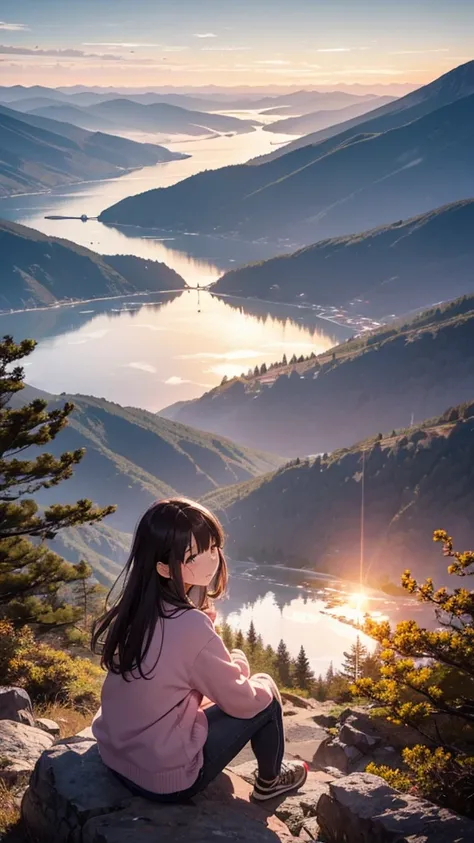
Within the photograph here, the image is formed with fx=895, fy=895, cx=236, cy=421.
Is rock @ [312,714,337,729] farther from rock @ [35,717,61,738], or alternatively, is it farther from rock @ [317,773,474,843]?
rock @ [317,773,474,843]

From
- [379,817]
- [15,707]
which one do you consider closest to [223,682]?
[379,817]

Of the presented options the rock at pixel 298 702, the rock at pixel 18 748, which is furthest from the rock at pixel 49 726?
the rock at pixel 298 702

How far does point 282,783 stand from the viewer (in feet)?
31.1

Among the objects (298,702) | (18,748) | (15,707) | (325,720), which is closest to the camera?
(18,748)

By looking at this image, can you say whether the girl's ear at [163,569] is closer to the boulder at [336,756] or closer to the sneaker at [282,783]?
the sneaker at [282,783]

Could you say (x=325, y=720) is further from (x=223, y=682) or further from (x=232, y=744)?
(x=223, y=682)

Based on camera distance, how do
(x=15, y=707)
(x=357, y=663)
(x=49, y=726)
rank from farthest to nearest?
1. (x=357, y=663)
2. (x=49, y=726)
3. (x=15, y=707)

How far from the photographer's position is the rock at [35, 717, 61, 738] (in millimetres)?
13230

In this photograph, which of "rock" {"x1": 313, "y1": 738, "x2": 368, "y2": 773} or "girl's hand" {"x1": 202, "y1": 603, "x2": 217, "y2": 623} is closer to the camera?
"girl's hand" {"x1": 202, "y1": 603, "x2": 217, "y2": 623}

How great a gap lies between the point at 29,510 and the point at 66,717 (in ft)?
25.0

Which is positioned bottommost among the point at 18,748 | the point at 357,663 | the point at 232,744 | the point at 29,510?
the point at 357,663

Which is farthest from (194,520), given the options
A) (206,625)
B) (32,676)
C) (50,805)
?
(32,676)

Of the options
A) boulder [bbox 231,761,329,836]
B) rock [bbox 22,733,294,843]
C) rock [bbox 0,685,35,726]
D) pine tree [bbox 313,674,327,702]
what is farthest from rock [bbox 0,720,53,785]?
pine tree [bbox 313,674,327,702]

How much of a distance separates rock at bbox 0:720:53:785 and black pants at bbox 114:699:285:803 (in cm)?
238
